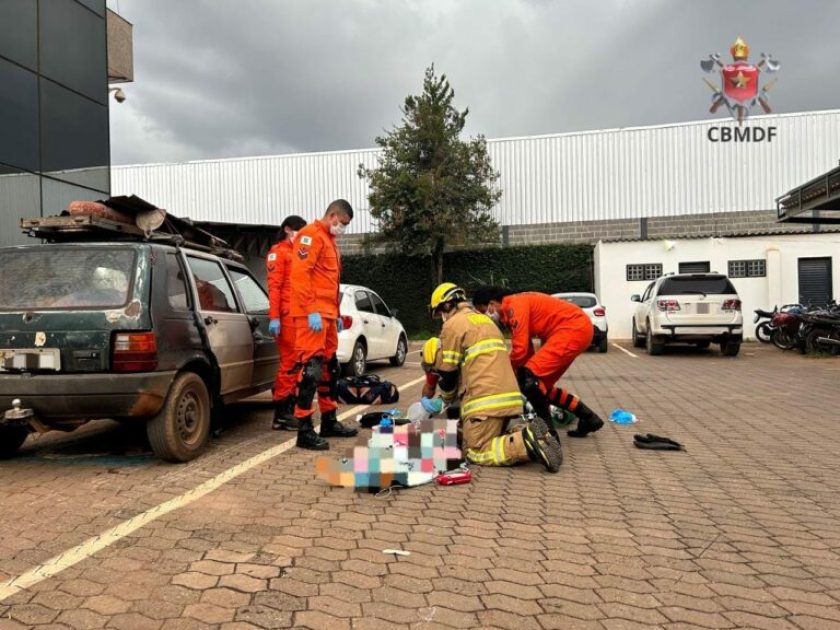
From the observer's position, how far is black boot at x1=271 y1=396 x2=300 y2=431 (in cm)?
585

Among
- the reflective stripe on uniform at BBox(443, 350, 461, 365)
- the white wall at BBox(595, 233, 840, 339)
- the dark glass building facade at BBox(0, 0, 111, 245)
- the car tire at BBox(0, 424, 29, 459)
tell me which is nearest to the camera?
the reflective stripe on uniform at BBox(443, 350, 461, 365)

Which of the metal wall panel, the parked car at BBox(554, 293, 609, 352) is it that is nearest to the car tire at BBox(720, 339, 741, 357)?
the parked car at BBox(554, 293, 609, 352)

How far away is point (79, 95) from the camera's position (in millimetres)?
13000

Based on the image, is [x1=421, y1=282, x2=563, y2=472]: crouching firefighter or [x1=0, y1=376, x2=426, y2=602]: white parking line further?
[x1=421, y1=282, x2=563, y2=472]: crouching firefighter

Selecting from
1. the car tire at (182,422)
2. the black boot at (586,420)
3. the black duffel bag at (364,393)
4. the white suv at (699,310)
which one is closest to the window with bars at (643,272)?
the white suv at (699,310)

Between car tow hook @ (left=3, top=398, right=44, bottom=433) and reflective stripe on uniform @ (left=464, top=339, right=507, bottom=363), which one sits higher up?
reflective stripe on uniform @ (left=464, top=339, right=507, bottom=363)

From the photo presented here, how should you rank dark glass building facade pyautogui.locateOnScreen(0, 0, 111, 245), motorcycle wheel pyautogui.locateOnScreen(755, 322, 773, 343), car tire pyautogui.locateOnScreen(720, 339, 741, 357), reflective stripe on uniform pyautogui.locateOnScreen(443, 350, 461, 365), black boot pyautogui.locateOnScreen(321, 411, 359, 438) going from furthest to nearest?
motorcycle wheel pyautogui.locateOnScreen(755, 322, 773, 343), car tire pyautogui.locateOnScreen(720, 339, 741, 357), dark glass building facade pyautogui.locateOnScreen(0, 0, 111, 245), black boot pyautogui.locateOnScreen(321, 411, 359, 438), reflective stripe on uniform pyautogui.locateOnScreen(443, 350, 461, 365)

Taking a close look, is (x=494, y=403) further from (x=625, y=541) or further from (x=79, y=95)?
(x=79, y=95)

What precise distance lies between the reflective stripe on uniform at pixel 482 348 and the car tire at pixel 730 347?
10.7m

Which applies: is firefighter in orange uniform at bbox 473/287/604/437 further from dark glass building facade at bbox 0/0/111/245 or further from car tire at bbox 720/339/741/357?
dark glass building facade at bbox 0/0/111/245

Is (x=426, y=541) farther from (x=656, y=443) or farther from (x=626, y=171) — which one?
(x=626, y=171)

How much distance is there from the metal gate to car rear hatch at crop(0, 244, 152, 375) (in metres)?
19.9

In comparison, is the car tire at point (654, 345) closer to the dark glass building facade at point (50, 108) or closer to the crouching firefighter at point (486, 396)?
the crouching firefighter at point (486, 396)

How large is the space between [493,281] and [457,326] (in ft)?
Answer: 60.6
